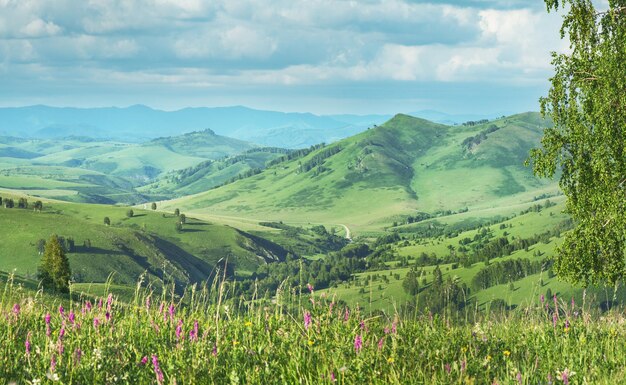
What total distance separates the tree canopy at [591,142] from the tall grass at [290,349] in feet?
67.9

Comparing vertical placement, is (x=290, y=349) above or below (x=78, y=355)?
below

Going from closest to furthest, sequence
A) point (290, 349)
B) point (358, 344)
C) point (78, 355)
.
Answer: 1. point (78, 355)
2. point (358, 344)
3. point (290, 349)

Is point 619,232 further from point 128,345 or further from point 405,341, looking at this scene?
point 128,345

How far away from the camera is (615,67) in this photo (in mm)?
30578

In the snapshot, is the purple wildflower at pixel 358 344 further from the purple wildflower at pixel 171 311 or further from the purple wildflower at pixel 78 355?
the purple wildflower at pixel 78 355

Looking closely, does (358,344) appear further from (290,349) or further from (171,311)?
(171,311)

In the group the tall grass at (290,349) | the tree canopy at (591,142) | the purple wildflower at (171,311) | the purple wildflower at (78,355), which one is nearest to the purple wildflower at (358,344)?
the tall grass at (290,349)

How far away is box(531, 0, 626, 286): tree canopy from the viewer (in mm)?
30344

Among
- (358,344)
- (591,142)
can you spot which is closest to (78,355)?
(358,344)

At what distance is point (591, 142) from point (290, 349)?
2714 cm

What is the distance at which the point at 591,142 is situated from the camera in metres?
31.3

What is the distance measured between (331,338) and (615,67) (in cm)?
2727

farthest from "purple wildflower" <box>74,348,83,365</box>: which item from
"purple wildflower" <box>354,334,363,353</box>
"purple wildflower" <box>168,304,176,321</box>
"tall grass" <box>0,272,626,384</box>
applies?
"purple wildflower" <box>354,334,363,353</box>

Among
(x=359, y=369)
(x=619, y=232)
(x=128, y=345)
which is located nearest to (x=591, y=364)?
(x=359, y=369)
